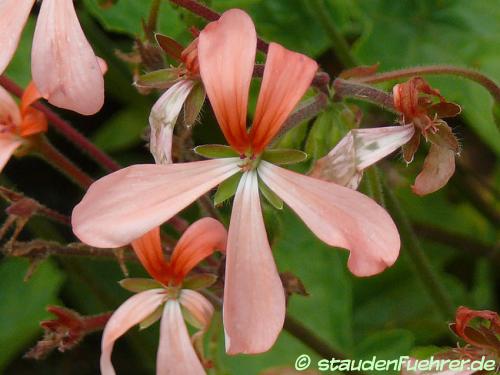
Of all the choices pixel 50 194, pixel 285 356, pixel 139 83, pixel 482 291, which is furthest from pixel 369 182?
pixel 50 194

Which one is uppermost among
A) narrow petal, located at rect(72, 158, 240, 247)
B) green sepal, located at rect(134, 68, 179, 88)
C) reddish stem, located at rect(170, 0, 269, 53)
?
reddish stem, located at rect(170, 0, 269, 53)

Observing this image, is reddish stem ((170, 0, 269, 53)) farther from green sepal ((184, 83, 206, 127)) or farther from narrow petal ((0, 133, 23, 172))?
narrow petal ((0, 133, 23, 172))

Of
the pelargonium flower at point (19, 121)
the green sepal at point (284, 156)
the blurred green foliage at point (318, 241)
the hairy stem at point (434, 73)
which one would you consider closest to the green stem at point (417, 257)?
the blurred green foliage at point (318, 241)

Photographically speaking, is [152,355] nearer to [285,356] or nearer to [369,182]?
[285,356]

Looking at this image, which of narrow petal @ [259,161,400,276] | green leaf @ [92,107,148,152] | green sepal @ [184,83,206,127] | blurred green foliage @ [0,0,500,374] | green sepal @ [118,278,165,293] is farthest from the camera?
green leaf @ [92,107,148,152]

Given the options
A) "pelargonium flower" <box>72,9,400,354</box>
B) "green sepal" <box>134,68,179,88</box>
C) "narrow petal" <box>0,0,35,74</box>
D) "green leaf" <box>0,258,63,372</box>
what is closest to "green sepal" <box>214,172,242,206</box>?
"pelargonium flower" <box>72,9,400,354</box>

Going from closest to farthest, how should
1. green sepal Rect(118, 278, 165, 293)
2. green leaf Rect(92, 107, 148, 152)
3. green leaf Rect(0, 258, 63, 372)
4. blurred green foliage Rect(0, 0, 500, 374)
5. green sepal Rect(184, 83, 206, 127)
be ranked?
green sepal Rect(184, 83, 206, 127), green sepal Rect(118, 278, 165, 293), blurred green foliage Rect(0, 0, 500, 374), green leaf Rect(0, 258, 63, 372), green leaf Rect(92, 107, 148, 152)

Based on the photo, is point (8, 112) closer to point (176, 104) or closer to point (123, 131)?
point (176, 104)
